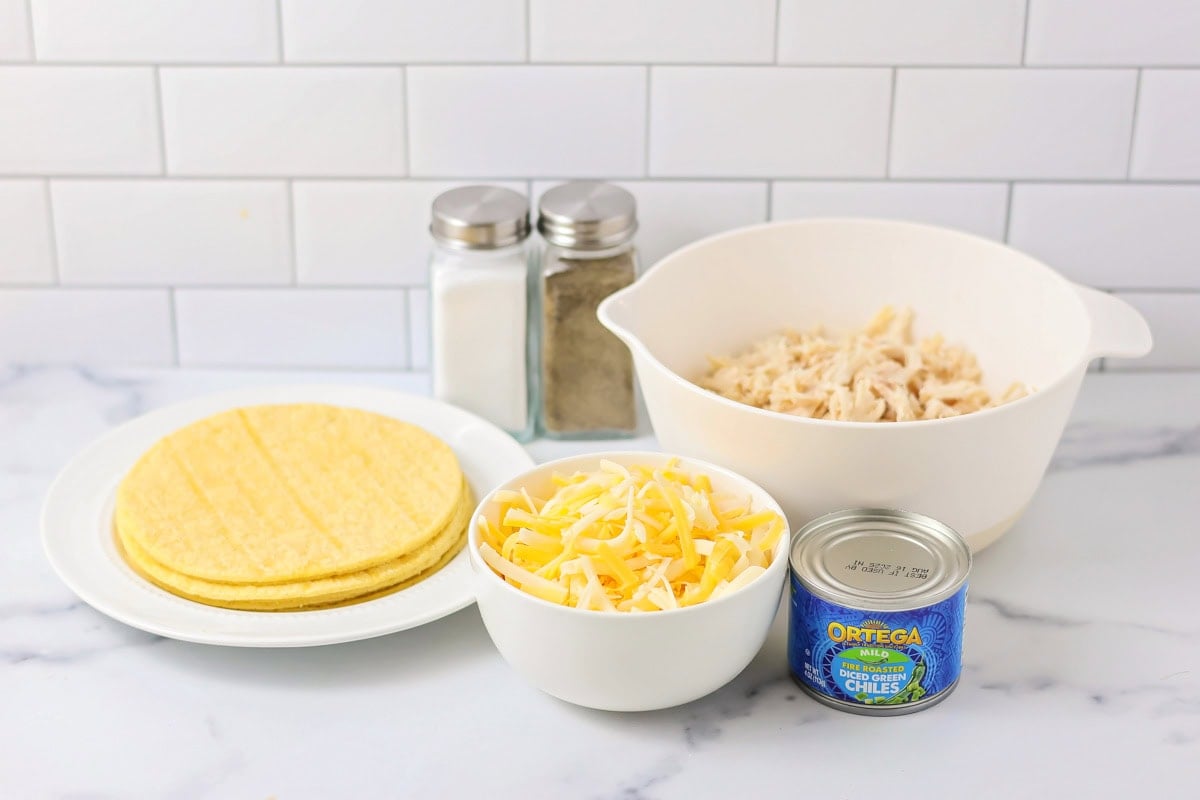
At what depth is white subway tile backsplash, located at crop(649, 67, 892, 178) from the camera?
1386 mm

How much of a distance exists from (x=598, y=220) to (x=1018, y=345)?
0.42 metres

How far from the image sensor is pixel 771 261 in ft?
4.45

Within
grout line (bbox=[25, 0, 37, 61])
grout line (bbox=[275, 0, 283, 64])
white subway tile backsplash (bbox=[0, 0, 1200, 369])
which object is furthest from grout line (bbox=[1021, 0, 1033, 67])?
grout line (bbox=[25, 0, 37, 61])

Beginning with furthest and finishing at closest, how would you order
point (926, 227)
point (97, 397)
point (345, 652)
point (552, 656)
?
point (97, 397) → point (926, 227) → point (345, 652) → point (552, 656)

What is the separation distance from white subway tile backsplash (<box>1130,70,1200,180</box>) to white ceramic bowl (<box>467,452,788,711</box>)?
2.36ft

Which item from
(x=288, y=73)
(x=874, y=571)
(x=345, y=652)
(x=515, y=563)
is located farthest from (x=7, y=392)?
(x=874, y=571)

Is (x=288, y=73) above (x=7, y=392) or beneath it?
above

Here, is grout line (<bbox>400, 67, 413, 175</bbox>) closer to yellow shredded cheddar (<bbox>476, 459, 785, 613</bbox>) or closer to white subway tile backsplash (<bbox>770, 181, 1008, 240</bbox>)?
white subway tile backsplash (<bbox>770, 181, 1008, 240</bbox>)

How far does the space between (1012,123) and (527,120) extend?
1.69 feet

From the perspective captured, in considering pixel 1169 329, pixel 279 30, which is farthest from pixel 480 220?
pixel 1169 329

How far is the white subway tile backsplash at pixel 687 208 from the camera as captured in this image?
1.43 m

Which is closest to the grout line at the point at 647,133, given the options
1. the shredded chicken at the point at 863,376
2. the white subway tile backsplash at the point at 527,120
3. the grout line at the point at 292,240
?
the white subway tile backsplash at the point at 527,120

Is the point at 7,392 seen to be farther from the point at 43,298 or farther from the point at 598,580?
the point at 598,580

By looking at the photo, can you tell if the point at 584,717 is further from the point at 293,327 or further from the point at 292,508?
the point at 293,327
